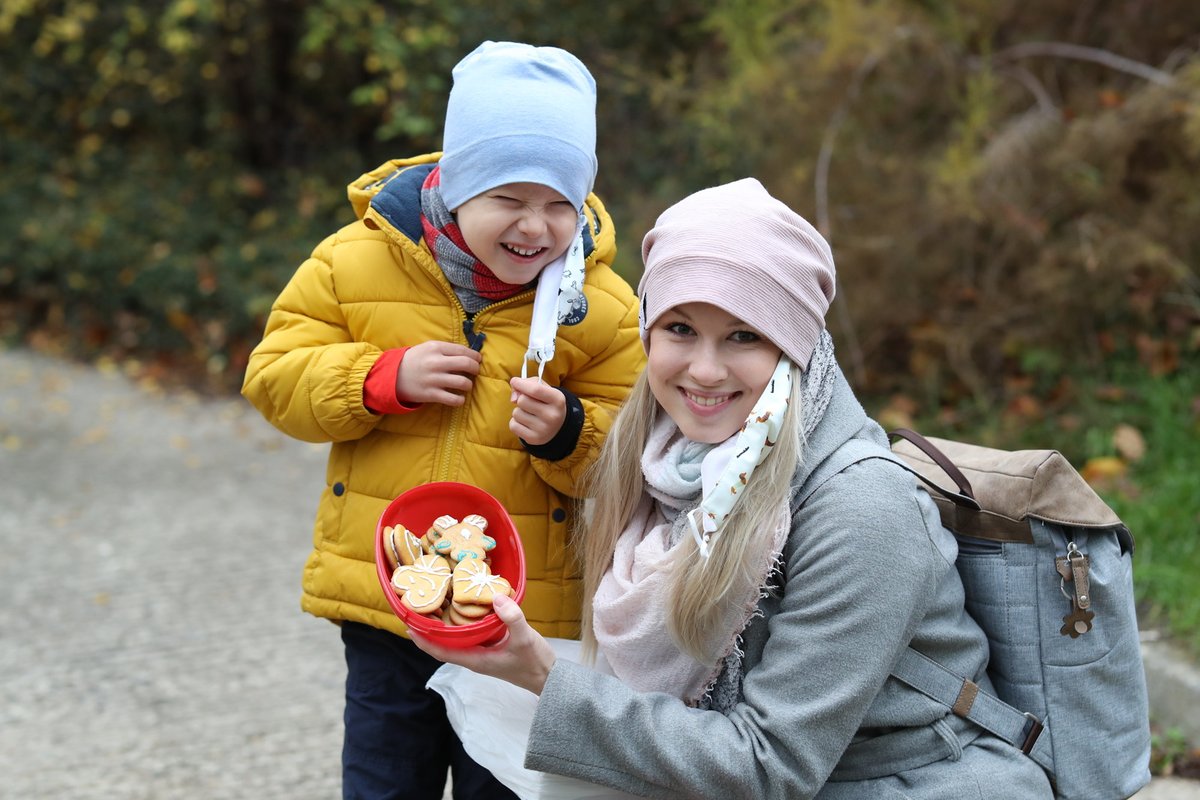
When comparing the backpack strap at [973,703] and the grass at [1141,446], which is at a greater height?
the grass at [1141,446]

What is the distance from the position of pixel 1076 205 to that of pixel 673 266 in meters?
3.49

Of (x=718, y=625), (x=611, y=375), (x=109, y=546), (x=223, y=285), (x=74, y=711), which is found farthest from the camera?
(x=223, y=285)

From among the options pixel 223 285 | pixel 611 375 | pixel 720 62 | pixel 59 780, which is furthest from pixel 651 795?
pixel 223 285

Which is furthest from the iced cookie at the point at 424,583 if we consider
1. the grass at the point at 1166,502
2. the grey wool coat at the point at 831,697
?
the grass at the point at 1166,502

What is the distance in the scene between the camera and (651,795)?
6.41 feet

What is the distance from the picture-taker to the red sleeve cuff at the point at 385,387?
87.6 inches

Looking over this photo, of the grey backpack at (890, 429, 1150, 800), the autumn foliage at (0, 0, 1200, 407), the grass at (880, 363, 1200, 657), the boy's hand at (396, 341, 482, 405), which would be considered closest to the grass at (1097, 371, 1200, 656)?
the grass at (880, 363, 1200, 657)

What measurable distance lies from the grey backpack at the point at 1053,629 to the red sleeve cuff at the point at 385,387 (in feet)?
3.08

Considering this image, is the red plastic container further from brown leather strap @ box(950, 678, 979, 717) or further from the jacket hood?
brown leather strap @ box(950, 678, 979, 717)

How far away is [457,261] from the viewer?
226 centimetres

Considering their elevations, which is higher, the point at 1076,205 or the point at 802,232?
the point at 1076,205

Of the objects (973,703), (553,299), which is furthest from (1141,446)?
(553,299)

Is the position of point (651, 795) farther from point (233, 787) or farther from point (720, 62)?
point (720, 62)

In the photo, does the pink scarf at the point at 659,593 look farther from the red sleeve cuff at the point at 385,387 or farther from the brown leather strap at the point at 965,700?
the red sleeve cuff at the point at 385,387
